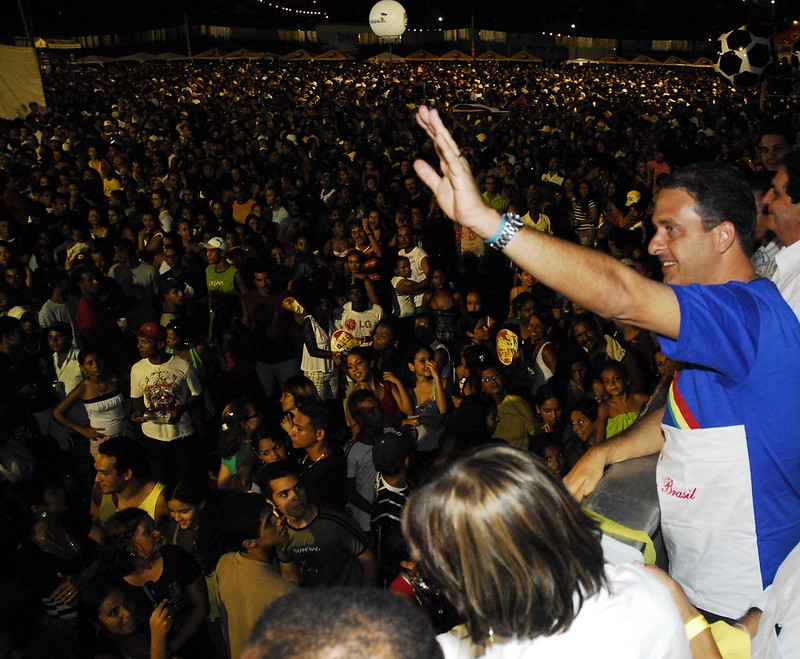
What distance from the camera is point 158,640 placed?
3.18m

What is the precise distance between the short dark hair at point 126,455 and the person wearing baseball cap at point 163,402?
3.19ft

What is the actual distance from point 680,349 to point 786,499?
551 mm

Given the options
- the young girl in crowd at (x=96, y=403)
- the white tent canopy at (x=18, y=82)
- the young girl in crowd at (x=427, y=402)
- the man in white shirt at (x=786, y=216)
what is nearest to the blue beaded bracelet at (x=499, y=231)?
the man in white shirt at (x=786, y=216)

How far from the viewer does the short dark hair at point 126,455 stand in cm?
416

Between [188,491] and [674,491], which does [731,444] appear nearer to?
[674,491]

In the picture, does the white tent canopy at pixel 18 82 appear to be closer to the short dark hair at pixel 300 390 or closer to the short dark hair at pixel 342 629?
the short dark hair at pixel 300 390

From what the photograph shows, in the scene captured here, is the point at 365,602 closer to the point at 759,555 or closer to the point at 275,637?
the point at 275,637

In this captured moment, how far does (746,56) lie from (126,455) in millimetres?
10738

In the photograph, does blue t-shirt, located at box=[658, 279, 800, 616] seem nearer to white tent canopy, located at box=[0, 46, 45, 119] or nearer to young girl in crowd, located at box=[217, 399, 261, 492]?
young girl in crowd, located at box=[217, 399, 261, 492]

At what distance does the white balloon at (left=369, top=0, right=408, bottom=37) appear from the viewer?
12562 millimetres

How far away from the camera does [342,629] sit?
1054 mm

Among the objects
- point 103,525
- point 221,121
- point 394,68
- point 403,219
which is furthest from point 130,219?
point 394,68

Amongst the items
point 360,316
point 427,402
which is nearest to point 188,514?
point 427,402

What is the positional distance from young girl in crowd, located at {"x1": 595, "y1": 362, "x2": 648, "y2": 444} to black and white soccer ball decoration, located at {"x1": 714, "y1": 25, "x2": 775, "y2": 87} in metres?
8.52
